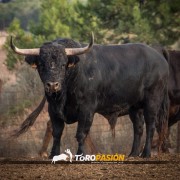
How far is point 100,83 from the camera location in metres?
12.0

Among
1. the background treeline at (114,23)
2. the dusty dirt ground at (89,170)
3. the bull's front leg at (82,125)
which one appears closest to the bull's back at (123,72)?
the bull's front leg at (82,125)

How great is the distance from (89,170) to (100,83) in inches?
86.0

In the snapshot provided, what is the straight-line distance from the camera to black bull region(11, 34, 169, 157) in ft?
36.8

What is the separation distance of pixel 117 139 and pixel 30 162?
7.10 m

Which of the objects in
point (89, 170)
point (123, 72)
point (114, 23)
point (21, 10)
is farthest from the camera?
point (21, 10)

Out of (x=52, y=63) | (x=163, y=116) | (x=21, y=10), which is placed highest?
(x=21, y=10)

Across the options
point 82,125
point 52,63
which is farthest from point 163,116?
point 52,63

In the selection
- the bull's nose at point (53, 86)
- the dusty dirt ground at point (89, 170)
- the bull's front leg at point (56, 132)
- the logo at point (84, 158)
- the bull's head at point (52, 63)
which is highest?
the bull's head at point (52, 63)

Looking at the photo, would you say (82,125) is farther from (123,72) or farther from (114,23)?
(114,23)

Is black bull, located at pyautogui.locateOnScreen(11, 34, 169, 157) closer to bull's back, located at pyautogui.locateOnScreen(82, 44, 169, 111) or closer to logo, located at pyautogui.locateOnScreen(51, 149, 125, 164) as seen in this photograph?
bull's back, located at pyautogui.locateOnScreen(82, 44, 169, 111)

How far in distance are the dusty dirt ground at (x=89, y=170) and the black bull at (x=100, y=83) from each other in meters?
0.94

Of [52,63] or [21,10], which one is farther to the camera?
[21,10]

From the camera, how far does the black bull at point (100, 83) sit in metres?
11.2

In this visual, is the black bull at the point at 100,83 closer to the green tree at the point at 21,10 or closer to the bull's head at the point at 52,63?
the bull's head at the point at 52,63
